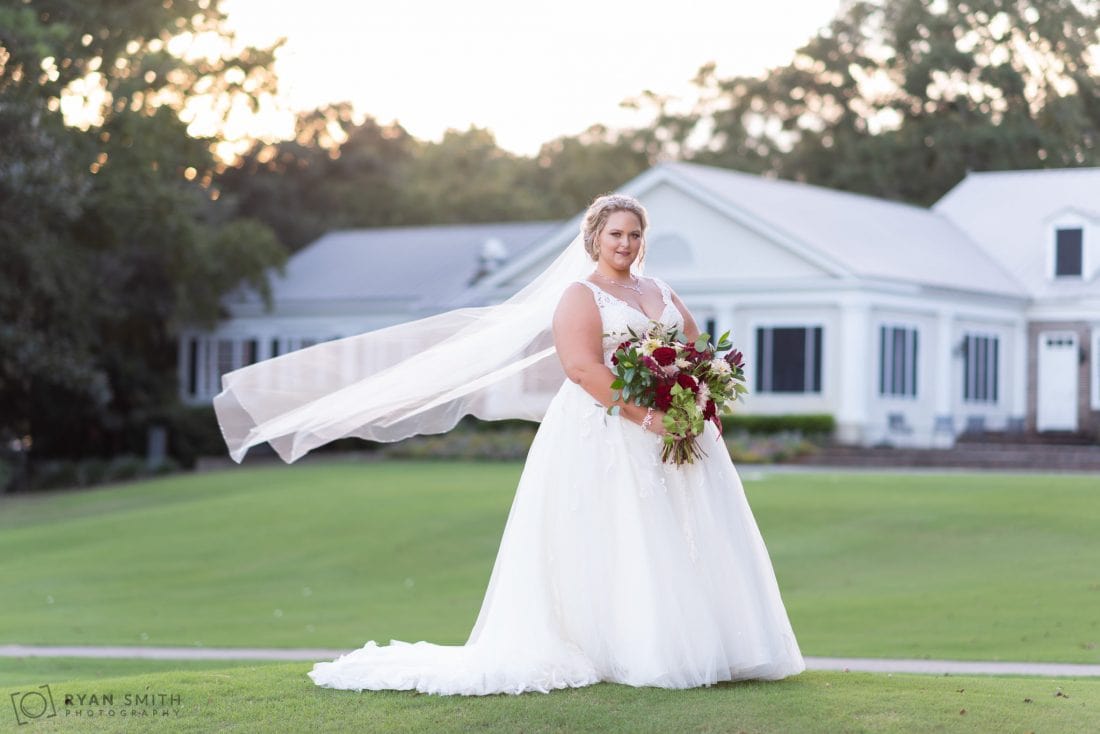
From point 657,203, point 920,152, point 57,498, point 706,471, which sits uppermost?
point 920,152

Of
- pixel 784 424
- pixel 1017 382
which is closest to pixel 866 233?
pixel 1017 382

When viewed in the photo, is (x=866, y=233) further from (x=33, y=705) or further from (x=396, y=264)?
(x=33, y=705)

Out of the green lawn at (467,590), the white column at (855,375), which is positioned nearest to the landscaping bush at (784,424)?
the white column at (855,375)

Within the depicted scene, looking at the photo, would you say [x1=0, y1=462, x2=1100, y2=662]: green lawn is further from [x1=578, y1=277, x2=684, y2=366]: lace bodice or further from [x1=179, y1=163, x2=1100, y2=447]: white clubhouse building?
[x1=179, y1=163, x2=1100, y2=447]: white clubhouse building

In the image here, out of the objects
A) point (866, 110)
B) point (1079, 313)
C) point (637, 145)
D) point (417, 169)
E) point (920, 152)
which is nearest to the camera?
point (1079, 313)

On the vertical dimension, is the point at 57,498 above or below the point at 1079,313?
below

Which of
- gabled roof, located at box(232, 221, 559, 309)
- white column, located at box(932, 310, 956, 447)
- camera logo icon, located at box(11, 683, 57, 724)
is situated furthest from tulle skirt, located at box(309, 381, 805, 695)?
gabled roof, located at box(232, 221, 559, 309)

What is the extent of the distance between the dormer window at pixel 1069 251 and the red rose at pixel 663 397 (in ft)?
102

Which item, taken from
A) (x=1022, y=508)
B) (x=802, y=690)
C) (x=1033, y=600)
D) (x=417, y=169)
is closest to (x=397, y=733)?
(x=802, y=690)

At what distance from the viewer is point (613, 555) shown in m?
8.52

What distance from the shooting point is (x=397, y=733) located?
7.89 meters

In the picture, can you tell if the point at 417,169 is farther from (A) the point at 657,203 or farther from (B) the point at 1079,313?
(B) the point at 1079,313

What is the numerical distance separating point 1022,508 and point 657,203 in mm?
16906

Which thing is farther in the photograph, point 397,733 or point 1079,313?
point 1079,313
